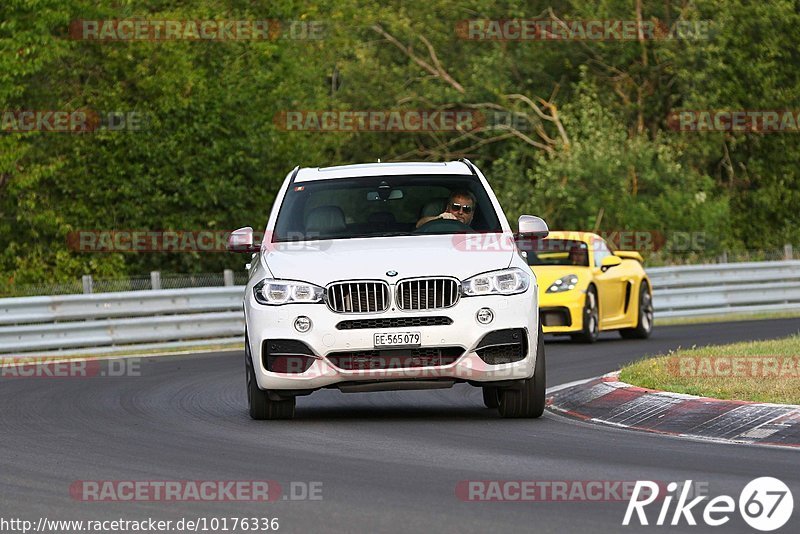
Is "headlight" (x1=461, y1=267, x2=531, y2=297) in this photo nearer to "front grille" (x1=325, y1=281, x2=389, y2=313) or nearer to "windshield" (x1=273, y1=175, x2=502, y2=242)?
"front grille" (x1=325, y1=281, x2=389, y2=313)

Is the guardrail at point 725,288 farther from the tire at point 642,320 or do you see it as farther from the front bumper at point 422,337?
the front bumper at point 422,337

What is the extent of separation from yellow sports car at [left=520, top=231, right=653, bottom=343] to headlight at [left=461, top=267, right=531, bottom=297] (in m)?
10.1

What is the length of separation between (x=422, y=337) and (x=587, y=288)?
35.7 ft

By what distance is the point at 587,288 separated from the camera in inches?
868

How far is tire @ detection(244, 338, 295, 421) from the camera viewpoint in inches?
476

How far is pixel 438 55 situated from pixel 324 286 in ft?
124

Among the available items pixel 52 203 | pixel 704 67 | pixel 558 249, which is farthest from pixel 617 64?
pixel 558 249

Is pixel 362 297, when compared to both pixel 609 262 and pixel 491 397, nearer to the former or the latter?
pixel 491 397

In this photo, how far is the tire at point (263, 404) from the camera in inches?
476

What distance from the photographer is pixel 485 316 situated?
11500 mm

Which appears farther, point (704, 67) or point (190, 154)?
point (704, 67)

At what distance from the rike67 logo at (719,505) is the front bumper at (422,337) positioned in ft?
10.6

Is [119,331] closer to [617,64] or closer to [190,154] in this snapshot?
[190,154]

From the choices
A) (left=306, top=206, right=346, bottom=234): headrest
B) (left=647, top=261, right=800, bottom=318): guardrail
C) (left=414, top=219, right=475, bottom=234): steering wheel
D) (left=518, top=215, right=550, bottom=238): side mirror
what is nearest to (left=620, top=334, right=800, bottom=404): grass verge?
(left=518, top=215, right=550, bottom=238): side mirror
